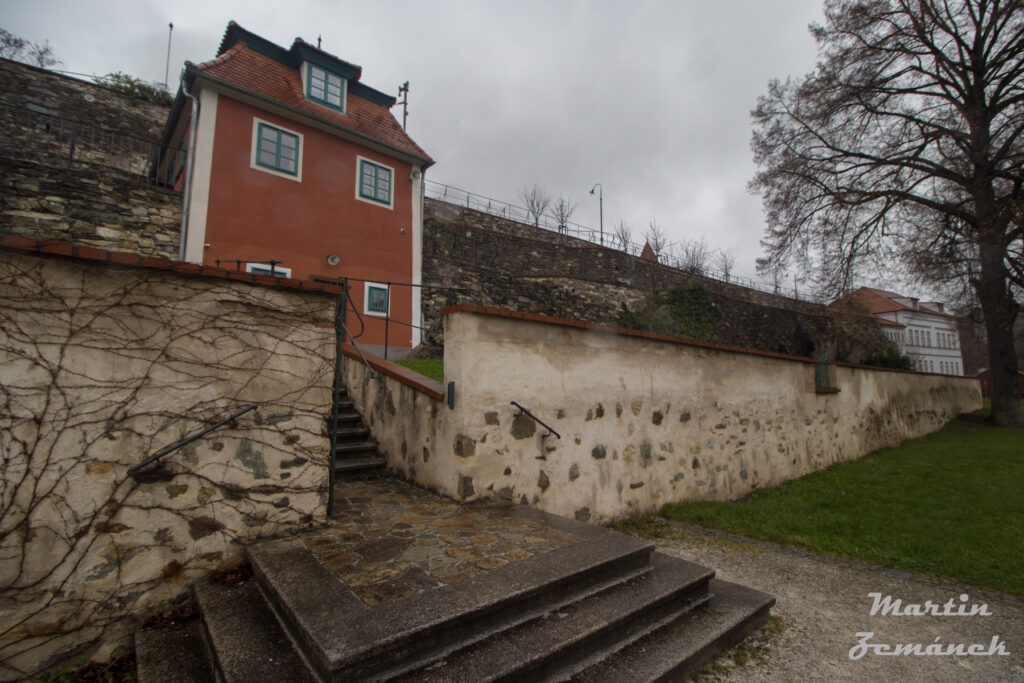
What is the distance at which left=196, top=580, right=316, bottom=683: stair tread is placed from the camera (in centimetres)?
186

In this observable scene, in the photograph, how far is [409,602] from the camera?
7.07ft

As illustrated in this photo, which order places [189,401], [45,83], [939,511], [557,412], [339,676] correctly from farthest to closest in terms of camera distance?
1. [45,83]
2. [939,511]
3. [557,412]
4. [189,401]
5. [339,676]

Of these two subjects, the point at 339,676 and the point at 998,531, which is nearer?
the point at 339,676

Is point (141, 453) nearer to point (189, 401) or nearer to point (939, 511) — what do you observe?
point (189, 401)

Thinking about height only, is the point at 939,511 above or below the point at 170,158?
below

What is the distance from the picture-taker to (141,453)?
256cm

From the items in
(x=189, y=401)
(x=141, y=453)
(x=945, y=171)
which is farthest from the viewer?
(x=945, y=171)

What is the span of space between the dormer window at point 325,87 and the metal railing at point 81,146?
3.43m

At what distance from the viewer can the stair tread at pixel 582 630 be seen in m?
1.97

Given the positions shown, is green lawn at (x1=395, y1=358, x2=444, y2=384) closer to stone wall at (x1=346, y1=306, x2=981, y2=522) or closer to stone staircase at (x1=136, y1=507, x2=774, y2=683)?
stone wall at (x1=346, y1=306, x2=981, y2=522)

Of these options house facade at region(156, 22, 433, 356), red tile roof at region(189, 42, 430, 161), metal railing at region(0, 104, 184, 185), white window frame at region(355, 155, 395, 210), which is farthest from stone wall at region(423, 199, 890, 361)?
metal railing at region(0, 104, 184, 185)

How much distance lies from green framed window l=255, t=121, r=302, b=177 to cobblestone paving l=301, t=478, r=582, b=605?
8.87 meters

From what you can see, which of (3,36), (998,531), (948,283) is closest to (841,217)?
(948,283)

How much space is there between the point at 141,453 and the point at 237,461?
488 millimetres
